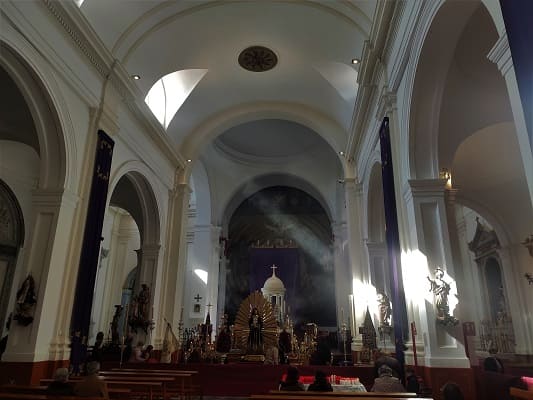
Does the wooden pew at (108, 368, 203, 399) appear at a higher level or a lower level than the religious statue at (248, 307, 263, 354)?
lower

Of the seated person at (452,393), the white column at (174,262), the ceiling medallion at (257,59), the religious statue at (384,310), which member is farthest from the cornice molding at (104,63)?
the seated person at (452,393)

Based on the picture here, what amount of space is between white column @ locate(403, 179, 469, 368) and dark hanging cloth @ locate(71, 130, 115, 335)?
5.08m

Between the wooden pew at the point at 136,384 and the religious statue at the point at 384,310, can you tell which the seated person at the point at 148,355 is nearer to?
the wooden pew at the point at 136,384

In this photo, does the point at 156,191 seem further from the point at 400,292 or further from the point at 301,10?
the point at 400,292

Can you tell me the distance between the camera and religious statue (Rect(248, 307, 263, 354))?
11047 millimetres

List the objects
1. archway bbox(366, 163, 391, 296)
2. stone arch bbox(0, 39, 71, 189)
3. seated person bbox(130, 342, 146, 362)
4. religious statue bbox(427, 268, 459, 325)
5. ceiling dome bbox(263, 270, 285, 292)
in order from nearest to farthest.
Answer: religious statue bbox(427, 268, 459, 325) < stone arch bbox(0, 39, 71, 189) < seated person bbox(130, 342, 146, 362) < archway bbox(366, 163, 391, 296) < ceiling dome bbox(263, 270, 285, 292)

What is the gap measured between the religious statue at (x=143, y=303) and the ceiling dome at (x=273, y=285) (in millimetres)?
7758

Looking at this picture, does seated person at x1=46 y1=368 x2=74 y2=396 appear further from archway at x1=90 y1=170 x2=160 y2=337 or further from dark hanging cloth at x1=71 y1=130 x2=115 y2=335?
archway at x1=90 y1=170 x2=160 y2=337

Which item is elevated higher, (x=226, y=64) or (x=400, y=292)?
(x=226, y=64)

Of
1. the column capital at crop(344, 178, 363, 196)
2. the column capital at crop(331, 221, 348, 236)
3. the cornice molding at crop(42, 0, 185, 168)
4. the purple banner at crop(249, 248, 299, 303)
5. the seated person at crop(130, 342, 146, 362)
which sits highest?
the cornice molding at crop(42, 0, 185, 168)

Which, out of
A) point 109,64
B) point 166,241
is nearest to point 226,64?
point 109,64

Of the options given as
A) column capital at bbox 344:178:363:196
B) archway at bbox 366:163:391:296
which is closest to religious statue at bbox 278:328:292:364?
archway at bbox 366:163:391:296

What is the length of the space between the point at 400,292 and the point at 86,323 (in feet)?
16.5

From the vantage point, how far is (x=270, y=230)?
60.6ft
